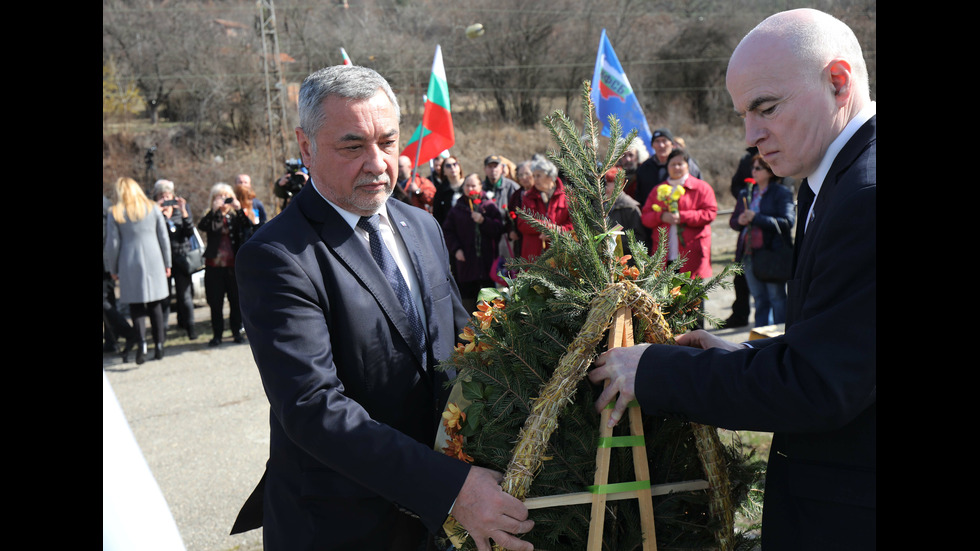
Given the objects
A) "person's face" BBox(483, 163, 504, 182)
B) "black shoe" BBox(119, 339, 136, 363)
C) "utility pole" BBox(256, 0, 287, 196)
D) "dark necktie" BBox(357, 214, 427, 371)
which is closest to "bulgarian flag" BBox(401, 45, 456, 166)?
"person's face" BBox(483, 163, 504, 182)

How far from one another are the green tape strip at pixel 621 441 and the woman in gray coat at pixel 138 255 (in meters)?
7.24

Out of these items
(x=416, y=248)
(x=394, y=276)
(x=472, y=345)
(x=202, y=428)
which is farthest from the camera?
(x=202, y=428)

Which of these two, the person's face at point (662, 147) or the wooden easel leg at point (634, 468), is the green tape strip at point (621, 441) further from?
the person's face at point (662, 147)

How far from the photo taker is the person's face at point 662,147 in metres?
7.90

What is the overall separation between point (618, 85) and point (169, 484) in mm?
6702

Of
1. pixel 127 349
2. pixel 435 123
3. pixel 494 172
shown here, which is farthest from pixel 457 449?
pixel 127 349

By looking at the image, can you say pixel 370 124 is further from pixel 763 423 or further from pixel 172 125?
pixel 172 125

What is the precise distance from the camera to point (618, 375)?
1.74m

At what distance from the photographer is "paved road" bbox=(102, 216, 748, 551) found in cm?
448

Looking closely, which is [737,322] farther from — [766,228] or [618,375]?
[618,375]

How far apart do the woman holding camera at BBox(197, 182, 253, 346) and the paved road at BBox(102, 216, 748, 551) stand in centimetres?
45

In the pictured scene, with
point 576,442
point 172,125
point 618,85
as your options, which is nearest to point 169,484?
point 576,442

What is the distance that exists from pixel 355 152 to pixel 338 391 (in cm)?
69

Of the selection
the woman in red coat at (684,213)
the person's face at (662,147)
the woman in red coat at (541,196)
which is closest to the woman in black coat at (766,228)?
the woman in red coat at (684,213)
